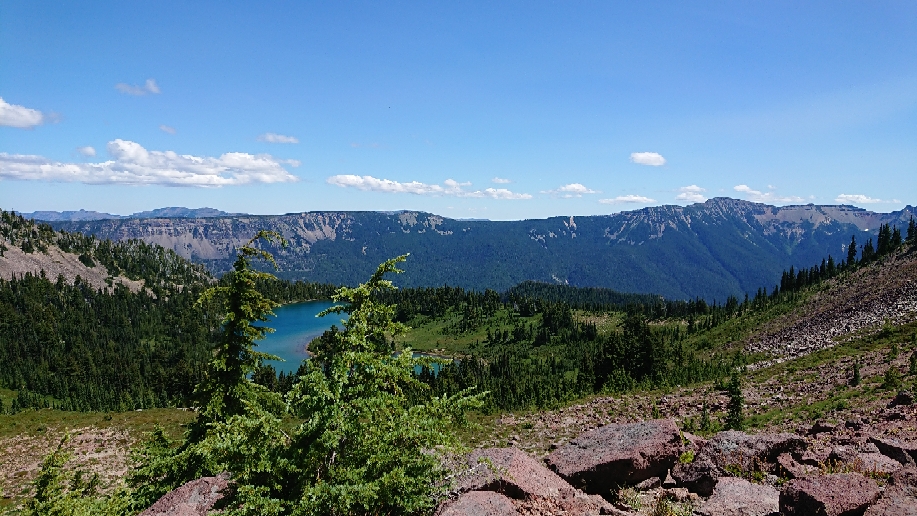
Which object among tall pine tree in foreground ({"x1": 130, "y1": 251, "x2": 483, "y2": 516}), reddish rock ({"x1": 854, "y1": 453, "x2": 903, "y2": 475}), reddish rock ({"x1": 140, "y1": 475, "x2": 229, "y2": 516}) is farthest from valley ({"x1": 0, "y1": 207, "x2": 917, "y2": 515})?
reddish rock ({"x1": 140, "y1": 475, "x2": 229, "y2": 516})

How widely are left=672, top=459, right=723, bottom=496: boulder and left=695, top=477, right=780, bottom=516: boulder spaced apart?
3.16 ft

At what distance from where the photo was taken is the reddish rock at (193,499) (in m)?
12.0

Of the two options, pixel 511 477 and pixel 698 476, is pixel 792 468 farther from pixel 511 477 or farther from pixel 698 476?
pixel 511 477

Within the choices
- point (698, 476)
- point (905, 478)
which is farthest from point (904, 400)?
point (905, 478)

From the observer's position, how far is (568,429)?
36.6 meters

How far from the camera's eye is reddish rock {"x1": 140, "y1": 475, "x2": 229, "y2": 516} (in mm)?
12031

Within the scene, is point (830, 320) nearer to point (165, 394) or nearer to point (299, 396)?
point (299, 396)

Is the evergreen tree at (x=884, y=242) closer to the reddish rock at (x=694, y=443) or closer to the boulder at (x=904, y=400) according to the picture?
the boulder at (x=904, y=400)

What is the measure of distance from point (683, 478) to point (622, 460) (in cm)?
207

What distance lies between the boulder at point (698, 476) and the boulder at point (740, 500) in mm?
964

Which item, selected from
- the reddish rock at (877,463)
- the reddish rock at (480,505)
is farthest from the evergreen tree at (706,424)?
the reddish rock at (480,505)

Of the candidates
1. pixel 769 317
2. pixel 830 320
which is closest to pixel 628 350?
pixel 830 320

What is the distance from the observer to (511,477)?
1091 cm

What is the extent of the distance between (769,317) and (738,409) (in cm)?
8067
